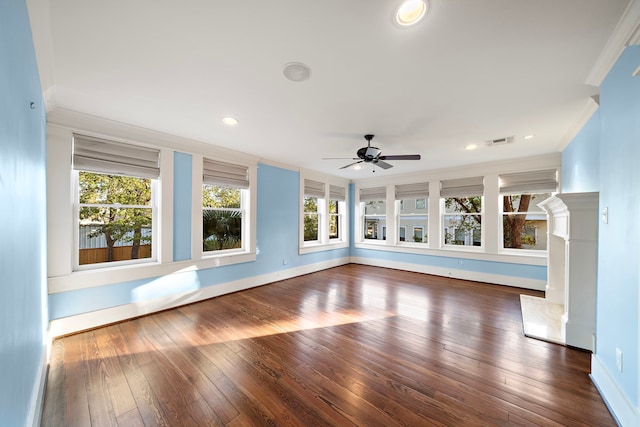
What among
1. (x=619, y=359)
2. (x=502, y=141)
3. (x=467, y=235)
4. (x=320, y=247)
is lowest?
(x=619, y=359)

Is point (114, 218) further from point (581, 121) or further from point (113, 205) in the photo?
point (581, 121)

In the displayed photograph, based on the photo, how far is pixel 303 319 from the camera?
10.0 feet

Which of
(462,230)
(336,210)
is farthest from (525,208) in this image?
(336,210)

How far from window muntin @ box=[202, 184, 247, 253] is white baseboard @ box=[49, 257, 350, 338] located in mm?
666

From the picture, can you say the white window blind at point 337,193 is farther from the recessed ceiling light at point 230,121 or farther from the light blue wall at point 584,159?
the light blue wall at point 584,159

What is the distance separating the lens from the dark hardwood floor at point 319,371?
1.58 m

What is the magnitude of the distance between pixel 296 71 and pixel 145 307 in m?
3.42

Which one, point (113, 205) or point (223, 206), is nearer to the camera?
point (113, 205)

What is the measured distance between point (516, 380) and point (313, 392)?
65.4 inches

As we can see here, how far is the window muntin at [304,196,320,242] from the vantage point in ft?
19.2

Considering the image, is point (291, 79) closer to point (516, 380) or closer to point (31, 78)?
point (31, 78)

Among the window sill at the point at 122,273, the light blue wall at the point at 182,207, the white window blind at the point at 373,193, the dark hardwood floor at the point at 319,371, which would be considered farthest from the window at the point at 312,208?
the dark hardwood floor at the point at 319,371

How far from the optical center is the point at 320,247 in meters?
5.87

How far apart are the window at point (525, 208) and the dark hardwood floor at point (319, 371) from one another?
1973mm
